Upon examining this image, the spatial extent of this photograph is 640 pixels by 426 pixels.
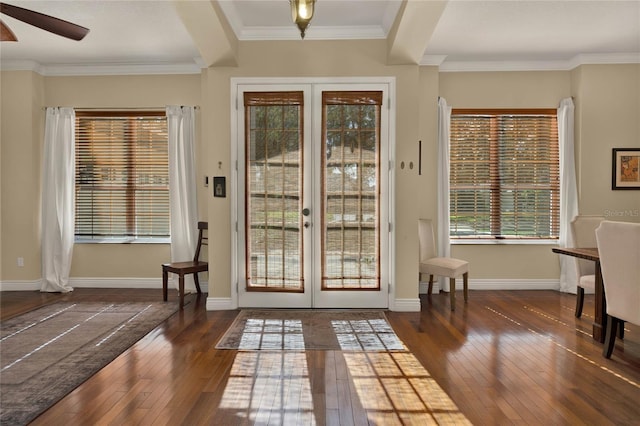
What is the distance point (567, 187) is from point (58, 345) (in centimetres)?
573

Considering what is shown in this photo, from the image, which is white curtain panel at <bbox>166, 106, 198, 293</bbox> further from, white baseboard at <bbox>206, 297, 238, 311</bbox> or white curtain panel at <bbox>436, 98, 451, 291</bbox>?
white curtain panel at <bbox>436, 98, 451, 291</bbox>

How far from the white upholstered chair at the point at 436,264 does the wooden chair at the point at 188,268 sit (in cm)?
252

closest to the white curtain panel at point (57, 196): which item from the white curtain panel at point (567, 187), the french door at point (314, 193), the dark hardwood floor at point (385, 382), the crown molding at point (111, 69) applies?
the crown molding at point (111, 69)

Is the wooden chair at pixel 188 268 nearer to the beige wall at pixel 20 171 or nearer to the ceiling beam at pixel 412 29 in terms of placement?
the beige wall at pixel 20 171

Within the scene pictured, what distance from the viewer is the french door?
15.6ft

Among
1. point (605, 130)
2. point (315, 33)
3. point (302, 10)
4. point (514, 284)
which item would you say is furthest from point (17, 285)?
point (605, 130)

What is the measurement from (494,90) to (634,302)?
3435mm

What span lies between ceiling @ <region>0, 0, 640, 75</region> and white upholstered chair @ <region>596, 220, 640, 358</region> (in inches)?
85.4

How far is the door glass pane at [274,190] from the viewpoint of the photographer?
476cm

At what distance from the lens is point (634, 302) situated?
10.2 feet

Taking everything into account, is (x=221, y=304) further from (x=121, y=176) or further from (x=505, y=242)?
(x=505, y=242)

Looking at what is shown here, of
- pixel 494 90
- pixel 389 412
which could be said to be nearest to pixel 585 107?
pixel 494 90

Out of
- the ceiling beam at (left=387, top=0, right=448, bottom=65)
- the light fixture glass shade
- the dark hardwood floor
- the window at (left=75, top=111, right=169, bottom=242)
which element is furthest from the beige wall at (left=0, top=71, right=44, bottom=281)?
the light fixture glass shade

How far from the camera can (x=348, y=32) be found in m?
4.68
